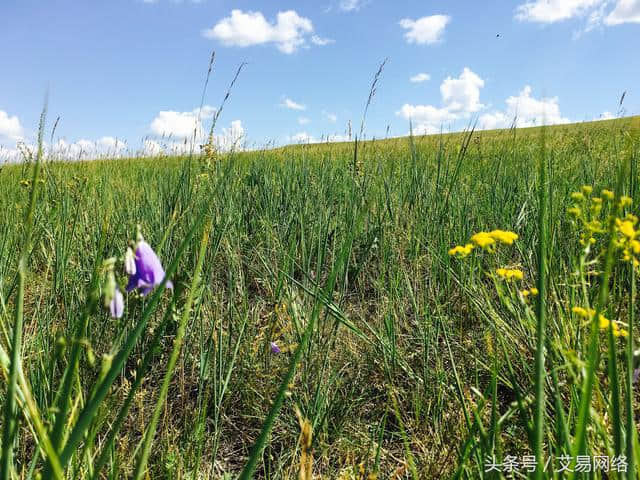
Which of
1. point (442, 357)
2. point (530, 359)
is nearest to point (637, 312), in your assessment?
point (530, 359)

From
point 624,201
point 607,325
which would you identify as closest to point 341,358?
point 607,325

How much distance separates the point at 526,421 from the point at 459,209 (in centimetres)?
154

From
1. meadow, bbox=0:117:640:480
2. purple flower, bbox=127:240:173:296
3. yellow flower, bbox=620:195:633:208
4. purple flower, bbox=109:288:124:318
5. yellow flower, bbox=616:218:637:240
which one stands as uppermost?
yellow flower, bbox=620:195:633:208

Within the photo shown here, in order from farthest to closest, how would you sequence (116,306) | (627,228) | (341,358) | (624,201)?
(341,358)
(627,228)
(624,201)
(116,306)

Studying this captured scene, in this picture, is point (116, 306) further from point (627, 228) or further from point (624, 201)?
point (627, 228)

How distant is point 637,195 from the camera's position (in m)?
2.04

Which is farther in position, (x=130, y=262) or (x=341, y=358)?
(x=341, y=358)

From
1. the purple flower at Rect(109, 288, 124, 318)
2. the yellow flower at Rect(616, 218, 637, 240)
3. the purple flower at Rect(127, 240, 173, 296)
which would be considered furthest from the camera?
the yellow flower at Rect(616, 218, 637, 240)

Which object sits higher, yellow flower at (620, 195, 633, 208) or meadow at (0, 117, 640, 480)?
yellow flower at (620, 195, 633, 208)

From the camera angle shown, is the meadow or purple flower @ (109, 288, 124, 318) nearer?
purple flower @ (109, 288, 124, 318)

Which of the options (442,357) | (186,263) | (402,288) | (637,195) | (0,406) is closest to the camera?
(0,406)

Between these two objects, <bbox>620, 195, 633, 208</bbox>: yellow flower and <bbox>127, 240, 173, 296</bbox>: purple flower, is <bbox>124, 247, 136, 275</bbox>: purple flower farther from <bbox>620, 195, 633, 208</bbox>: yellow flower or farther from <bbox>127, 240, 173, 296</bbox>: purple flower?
<bbox>620, 195, 633, 208</bbox>: yellow flower

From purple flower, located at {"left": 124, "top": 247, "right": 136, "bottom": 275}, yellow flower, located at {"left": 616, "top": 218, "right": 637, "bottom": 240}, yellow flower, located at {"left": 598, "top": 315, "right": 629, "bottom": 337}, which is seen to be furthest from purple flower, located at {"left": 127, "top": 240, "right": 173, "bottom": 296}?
yellow flower, located at {"left": 616, "top": 218, "right": 637, "bottom": 240}

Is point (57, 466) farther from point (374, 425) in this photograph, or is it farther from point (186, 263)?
point (186, 263)
